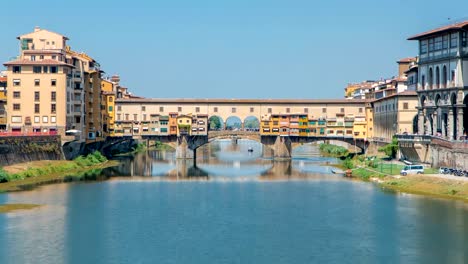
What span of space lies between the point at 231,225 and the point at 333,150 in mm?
76428

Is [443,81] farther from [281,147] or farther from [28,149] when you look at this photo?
[28,149]

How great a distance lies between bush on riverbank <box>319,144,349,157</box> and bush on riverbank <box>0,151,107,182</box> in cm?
4000

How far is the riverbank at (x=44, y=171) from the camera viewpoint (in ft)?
197

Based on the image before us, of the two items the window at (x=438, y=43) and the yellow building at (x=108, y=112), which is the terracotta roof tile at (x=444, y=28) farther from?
the yellow building at (x=108, y=112)

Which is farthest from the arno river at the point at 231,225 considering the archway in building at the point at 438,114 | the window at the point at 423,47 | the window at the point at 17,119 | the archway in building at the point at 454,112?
the window at the point at 17,119

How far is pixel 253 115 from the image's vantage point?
105m

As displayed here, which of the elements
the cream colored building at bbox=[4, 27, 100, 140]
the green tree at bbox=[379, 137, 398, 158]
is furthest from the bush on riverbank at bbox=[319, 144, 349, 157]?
the cream colored building at bbox=[4, 27, 100, 140]

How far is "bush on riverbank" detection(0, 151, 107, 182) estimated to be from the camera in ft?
201

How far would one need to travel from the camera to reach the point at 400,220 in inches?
1704

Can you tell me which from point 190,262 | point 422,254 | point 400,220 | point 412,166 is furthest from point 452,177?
point 190,262

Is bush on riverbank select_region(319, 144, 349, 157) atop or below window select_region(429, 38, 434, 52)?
below

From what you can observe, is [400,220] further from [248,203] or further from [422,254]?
[248,203]

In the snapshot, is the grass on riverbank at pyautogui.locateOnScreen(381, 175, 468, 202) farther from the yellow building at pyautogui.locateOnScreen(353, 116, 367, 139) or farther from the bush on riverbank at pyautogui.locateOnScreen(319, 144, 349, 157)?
the bush on riverbank at pyautogui.locateOnScreen(319, 144, 349, 157)

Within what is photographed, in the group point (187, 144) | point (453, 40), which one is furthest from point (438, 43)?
point (187, 144)
